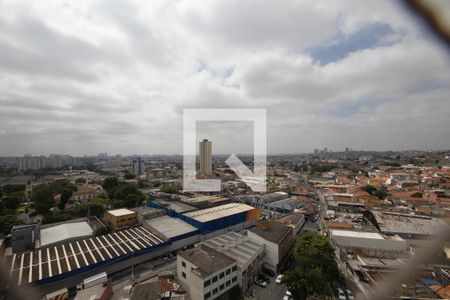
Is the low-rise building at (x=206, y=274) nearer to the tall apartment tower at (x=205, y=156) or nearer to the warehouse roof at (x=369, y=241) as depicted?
the warehouse roof at (x=369, y=241)

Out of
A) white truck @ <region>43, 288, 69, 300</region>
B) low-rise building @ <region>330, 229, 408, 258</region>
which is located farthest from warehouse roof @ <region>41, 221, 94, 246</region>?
low-rise building @ <region>330, 229, 408, 258</region>

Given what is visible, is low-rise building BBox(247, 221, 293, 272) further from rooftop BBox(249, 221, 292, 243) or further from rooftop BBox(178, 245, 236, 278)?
rooftop BBox(178, 245, 236, 278)

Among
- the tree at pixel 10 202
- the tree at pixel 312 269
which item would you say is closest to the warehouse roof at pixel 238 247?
the tree at pixel 312 269

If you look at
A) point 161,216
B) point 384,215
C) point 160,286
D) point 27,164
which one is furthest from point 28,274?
point 27,164

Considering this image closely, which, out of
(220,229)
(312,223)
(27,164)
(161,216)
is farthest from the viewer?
(27,164)

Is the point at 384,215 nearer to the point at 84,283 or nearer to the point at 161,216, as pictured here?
the point at 161,216

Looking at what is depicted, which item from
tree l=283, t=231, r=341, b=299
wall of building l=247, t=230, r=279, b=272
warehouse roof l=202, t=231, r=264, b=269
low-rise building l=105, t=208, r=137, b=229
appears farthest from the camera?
low-rise building l=105, t=208, r=137, b=229

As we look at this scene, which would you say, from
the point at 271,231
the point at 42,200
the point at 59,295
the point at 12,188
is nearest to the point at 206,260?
the point at 271,231
